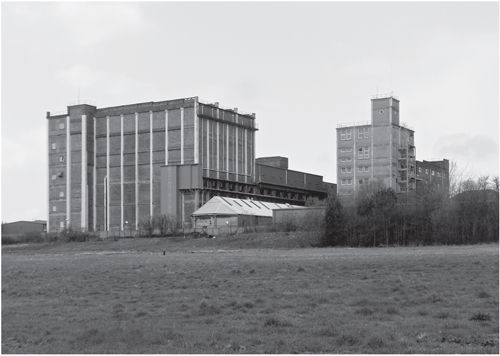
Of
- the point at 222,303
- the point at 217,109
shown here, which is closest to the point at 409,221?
the point at 217,109

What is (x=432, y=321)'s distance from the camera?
16.3 m

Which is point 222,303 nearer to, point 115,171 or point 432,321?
point 432,321

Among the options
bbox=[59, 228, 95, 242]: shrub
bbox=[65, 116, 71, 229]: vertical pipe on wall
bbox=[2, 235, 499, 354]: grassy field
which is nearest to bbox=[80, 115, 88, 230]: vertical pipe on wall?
bbox=[65, 116, 71, 229]: vertical pipe on wall

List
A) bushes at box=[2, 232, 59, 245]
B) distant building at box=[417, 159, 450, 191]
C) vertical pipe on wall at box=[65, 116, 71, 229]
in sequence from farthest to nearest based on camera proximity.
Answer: distant building at box=[417, 159, 450, 191] < vertical pipe on wall at box=[65, 116, 71, 229] < bushes at box=[2, 232, 59, 245]

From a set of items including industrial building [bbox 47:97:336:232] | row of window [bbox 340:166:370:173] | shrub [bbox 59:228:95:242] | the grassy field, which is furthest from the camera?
row of window [bbox 340:166:370:173]

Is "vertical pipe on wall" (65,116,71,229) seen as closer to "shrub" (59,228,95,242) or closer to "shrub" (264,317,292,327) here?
"shrub" (59,228,95,242)

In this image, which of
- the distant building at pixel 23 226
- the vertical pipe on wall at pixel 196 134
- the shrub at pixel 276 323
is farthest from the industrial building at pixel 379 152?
the shrub at pixel 276 323

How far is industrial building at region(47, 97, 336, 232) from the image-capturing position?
121 metres

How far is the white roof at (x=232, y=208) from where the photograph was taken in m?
114

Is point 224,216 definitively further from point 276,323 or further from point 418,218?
point 276,323

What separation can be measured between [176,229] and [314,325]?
96.7 meters

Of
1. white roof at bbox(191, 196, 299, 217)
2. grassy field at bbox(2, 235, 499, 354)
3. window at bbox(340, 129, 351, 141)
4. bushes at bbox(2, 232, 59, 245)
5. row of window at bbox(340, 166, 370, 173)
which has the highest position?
window at bbox(340, 129, 351, 141)

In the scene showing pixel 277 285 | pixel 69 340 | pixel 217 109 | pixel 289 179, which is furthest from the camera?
pixel 289 179

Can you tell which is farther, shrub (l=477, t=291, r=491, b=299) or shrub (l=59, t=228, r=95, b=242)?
shrub (l=59, t=228, r=95, b=242)
